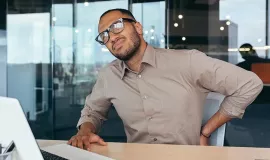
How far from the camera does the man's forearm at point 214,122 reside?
165 cm

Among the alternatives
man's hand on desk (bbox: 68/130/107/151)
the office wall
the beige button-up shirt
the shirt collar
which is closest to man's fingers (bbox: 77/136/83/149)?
man's hand on desk (bbox: 68/130/107/151)

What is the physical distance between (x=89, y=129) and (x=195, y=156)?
0.58 metres

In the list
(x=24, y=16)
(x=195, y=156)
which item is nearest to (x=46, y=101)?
(x=24, y=16)

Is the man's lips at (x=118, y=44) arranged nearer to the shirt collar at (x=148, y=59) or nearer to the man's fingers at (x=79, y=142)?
the shirt collar at (x=148, y=59)

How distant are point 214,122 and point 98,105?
559mm

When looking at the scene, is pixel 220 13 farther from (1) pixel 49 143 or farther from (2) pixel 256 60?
(1) pixel 49 143

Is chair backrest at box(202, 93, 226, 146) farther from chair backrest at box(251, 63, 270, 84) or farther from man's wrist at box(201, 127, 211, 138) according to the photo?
chair backrest at box(251, 63, 270, 84)

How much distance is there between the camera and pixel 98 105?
1.82m

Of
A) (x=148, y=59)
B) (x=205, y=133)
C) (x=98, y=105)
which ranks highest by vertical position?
(x=148, y=59)

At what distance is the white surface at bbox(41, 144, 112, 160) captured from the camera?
121 centimetres

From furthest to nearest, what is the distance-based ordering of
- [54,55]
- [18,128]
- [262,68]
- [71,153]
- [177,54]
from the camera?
[54,55] → [262,68] → [177,54] → [71,153] → [18,128]

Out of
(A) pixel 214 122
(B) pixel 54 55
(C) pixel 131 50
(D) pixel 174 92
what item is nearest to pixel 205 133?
(A) pixel 214 122

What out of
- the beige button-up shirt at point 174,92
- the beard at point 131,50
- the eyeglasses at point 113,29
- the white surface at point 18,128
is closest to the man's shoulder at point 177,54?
the beige button-up shirt at point 174,92

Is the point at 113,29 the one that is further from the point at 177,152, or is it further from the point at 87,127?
the point at 177,152
